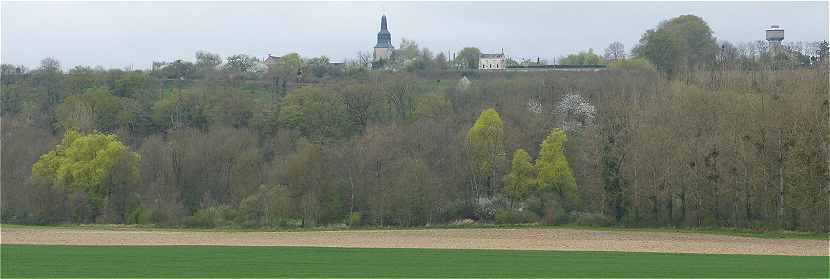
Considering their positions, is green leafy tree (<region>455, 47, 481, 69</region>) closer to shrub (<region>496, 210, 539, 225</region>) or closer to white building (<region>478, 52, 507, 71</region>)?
white building (<region>478, 52, 507, 71</region>)

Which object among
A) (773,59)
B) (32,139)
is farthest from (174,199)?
(773,59)

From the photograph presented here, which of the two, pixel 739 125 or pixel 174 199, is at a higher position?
pixel 739 125

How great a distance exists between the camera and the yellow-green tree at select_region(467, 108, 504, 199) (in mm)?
72750

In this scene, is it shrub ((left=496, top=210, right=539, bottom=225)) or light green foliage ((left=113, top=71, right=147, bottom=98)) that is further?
light green foliage ((left=113, top=71, right=147, bottom=98))

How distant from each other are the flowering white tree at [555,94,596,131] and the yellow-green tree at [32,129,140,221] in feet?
121

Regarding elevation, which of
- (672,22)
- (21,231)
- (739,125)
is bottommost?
(21,231)

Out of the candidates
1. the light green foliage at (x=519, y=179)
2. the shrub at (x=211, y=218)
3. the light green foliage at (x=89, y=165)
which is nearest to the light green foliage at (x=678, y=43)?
the light green foliage at (x=519, y=179)

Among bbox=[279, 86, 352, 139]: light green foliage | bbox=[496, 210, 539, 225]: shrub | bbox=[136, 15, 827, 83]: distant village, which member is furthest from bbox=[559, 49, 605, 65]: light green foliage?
bbox=[496, 210, 539, 225]: shrub

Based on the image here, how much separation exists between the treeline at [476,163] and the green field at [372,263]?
1889 cm

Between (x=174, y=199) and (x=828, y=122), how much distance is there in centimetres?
4210

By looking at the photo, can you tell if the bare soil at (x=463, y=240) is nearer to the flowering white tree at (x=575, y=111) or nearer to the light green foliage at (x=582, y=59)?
the flowering white tree at (x=575, y=111)

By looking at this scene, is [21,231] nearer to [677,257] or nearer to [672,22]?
[677,257]

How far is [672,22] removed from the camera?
130875 millimetres

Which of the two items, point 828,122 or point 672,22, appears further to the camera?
point 672,22
